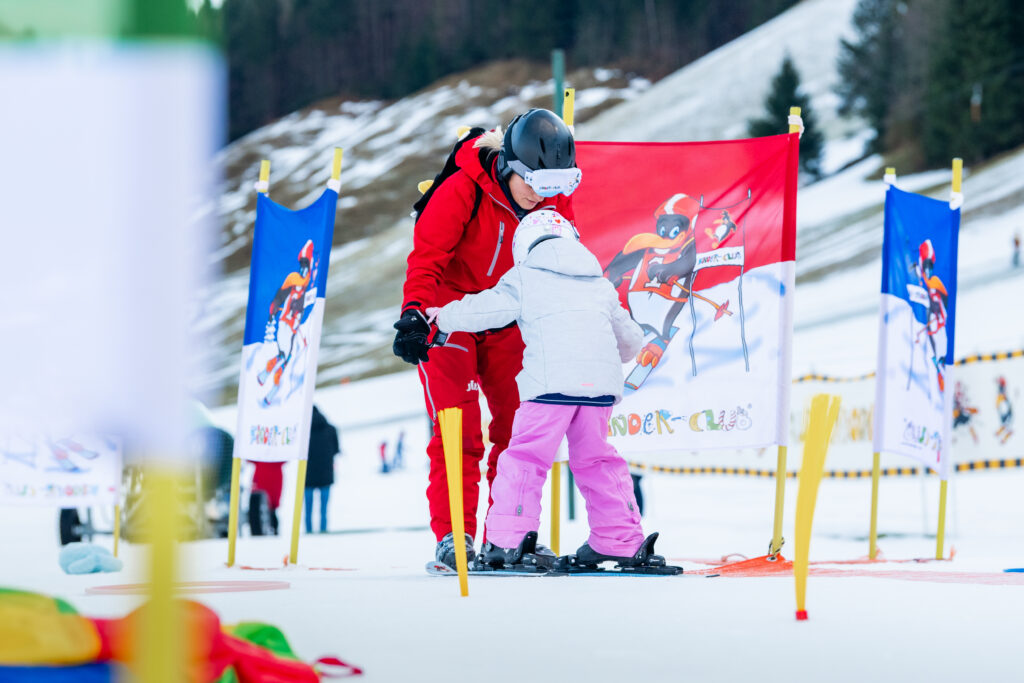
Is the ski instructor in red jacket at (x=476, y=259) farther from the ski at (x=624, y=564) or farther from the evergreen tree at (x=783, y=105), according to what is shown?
the evergreen tree at (x=783, y=105)

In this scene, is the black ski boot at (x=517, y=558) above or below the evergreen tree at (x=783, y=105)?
below

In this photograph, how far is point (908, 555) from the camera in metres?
6.03

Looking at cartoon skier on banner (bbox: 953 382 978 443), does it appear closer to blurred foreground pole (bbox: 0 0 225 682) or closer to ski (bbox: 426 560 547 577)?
ski (bbox: 426 560 547 577)

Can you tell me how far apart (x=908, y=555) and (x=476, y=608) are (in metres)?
4.11

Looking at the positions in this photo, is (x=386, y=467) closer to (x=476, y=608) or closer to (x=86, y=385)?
(x=476, y=608)

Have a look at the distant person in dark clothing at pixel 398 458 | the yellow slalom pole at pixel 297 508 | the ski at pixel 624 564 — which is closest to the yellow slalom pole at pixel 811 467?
the ski at pixel 624 564

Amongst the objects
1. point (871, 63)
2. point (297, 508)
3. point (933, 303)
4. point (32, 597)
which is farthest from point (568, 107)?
point (871, 63)

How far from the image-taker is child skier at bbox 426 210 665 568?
3.41m

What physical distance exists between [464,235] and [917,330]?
285 cm

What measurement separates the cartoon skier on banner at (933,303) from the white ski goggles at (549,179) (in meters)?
2.78

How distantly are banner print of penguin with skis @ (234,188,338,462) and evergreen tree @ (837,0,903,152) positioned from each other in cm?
4280

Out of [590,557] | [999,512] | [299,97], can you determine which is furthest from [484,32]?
[590,557]

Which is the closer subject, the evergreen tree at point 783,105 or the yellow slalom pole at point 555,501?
the yellow slalom pole at point 555,501

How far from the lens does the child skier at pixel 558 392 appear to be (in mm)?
3414
